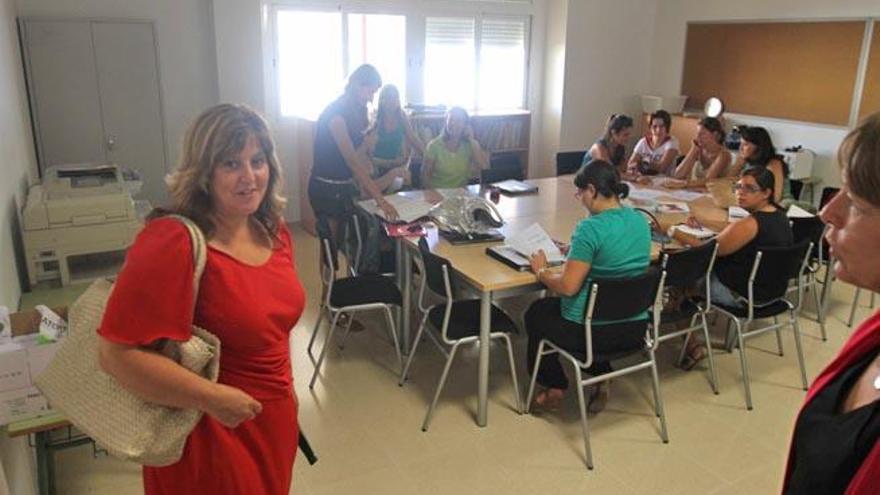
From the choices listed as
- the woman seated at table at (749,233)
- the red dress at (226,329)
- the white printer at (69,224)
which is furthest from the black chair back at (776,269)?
the white printer at (69,224)

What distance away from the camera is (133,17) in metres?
5.30

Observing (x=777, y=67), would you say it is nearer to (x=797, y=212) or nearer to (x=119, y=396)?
(x=797, y=212)

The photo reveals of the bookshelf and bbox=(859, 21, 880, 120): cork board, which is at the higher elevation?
bbox=(859, 21, 880, 120): cork board

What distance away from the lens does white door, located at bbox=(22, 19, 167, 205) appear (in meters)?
4.93

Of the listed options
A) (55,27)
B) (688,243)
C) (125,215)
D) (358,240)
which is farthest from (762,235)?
(55,27)

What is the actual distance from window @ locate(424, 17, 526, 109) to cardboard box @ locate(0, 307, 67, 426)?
5396mm

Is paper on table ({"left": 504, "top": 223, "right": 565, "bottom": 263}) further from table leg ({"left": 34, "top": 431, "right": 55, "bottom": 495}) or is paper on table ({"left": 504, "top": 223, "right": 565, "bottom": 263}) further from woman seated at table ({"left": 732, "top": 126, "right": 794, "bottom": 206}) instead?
table leg ({"left": 34, "top": 431, "right": 55, "bottom": 495})

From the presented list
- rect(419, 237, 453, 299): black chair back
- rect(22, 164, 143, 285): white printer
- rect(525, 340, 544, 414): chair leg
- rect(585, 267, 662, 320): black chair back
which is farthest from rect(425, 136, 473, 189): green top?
rect(585, 267, 662, 320): black chair back

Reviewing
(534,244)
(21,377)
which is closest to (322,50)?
(534,244)

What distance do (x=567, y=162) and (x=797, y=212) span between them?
214 centimetres

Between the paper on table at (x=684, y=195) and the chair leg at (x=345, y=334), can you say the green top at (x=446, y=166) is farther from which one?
the paper on table at (x=684, y=195)

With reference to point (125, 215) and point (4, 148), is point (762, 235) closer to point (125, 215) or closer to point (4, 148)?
point (125, 215)

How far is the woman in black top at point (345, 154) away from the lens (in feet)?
12.9

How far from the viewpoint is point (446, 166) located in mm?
4781
